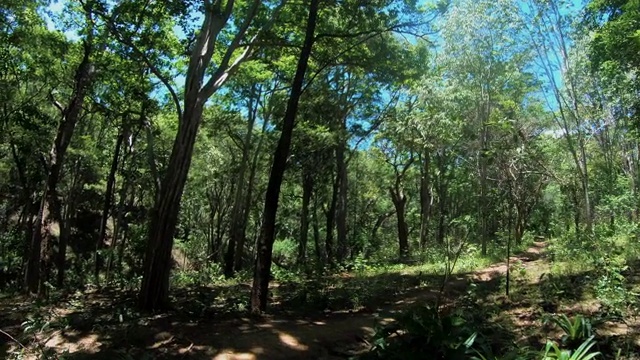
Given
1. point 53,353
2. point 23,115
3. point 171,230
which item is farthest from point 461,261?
point 23,115

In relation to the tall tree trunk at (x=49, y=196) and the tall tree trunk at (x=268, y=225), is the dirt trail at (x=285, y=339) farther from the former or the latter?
the tall tree trunk at (x=49, y=196)

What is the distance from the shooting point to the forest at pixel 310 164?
653cm

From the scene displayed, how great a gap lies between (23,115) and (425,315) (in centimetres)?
1460

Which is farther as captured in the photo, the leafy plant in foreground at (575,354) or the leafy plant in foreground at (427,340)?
the leafy plant in foreground at (427,340)

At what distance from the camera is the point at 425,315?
539cm

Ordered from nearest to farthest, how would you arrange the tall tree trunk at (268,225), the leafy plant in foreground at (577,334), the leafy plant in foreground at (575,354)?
the leafy plant in foreground at (575,354)
the leafy plant in foreground at (577,334)
the tall tree trunk at (268,225)

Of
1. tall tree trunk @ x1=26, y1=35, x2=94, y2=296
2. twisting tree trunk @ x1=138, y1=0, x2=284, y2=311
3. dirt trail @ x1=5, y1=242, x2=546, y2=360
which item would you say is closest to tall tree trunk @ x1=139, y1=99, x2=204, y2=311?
twisting tree trunk @ x1=138, y1=0, x2=284, y2=311

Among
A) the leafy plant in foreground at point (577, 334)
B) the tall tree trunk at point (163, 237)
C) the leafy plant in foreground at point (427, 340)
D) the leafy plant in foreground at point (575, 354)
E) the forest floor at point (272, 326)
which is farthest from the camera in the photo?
the tall tree trunk at point (163, 237)

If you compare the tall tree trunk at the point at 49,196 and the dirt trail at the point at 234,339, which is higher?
the tall tree trunk at the point at 49,196

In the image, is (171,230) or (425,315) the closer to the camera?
(425,315)

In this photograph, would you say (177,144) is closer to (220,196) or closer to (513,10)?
(513,10)

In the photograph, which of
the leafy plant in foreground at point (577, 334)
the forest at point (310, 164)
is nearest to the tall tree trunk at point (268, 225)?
the forest at point (310, 164)

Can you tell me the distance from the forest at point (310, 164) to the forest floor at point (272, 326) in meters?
0.05

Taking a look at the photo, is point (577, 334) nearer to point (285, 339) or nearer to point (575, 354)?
point (575, 354)
